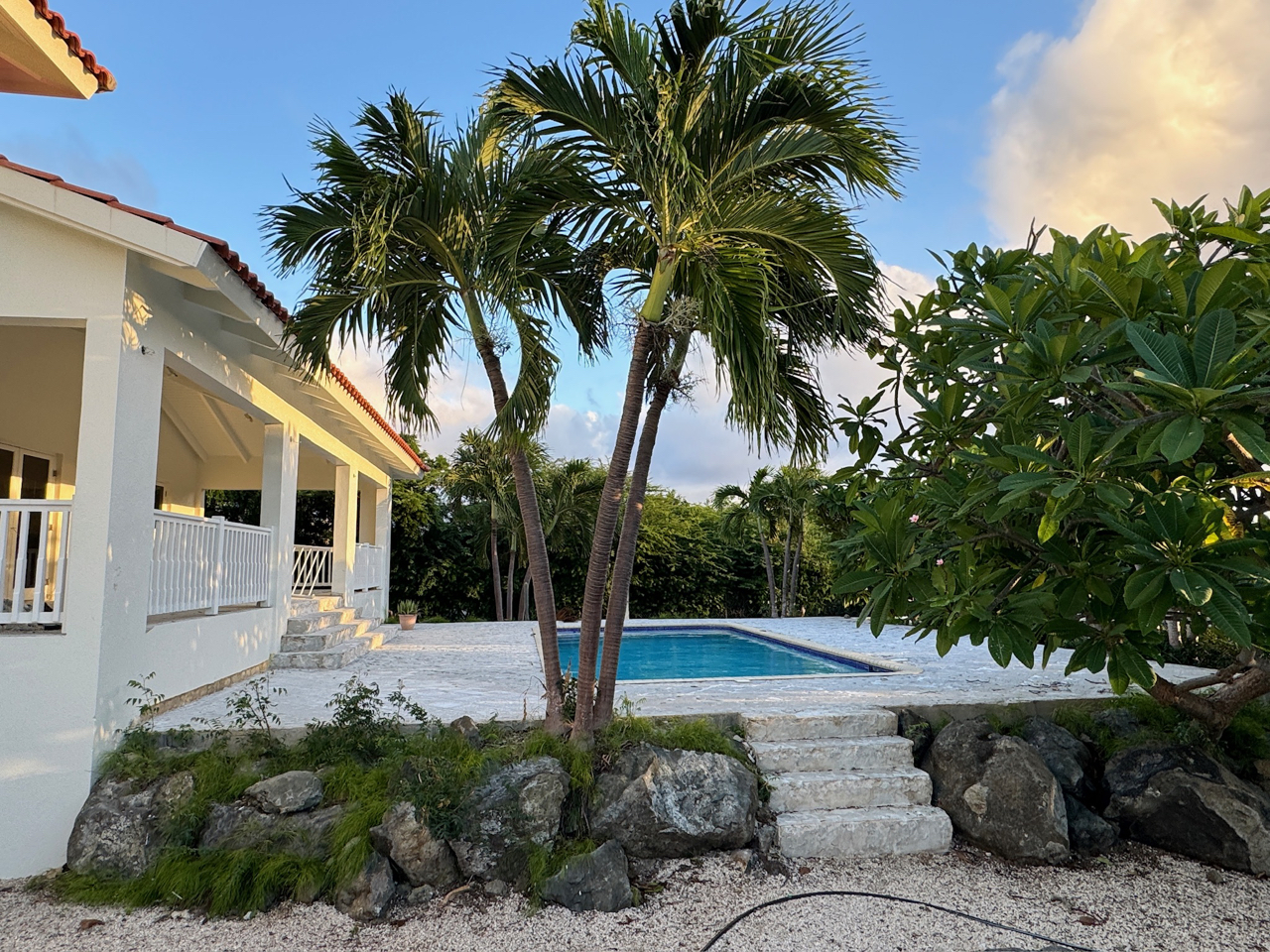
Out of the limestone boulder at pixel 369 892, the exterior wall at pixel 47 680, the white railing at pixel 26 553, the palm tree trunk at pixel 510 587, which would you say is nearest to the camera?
the limestone boulder at pixel 369 892

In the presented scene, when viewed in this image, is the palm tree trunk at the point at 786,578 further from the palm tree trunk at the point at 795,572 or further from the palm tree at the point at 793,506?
the palm tree trunk at the point at 795,572

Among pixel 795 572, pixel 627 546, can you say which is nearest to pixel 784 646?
pixel 795 572

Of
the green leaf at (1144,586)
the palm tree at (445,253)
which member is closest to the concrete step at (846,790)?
the palm tree at (445,253)

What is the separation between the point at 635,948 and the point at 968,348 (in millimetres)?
3892

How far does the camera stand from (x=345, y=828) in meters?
4.95

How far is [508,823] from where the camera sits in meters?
5.07

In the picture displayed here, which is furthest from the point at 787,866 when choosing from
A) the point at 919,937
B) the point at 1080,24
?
the point at 1080,24

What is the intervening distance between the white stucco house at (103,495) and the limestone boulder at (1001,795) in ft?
20.9

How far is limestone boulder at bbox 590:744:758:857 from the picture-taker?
527cm

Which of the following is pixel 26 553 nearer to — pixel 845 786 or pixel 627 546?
pixel 627 546

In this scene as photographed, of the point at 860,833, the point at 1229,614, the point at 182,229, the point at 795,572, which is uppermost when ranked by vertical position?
the point at 182,229

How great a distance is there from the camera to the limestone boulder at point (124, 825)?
4.99 metres

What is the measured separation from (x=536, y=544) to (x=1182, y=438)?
4.33 metres

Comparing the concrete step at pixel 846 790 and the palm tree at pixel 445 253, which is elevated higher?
the palm tree at pixel 445 253
